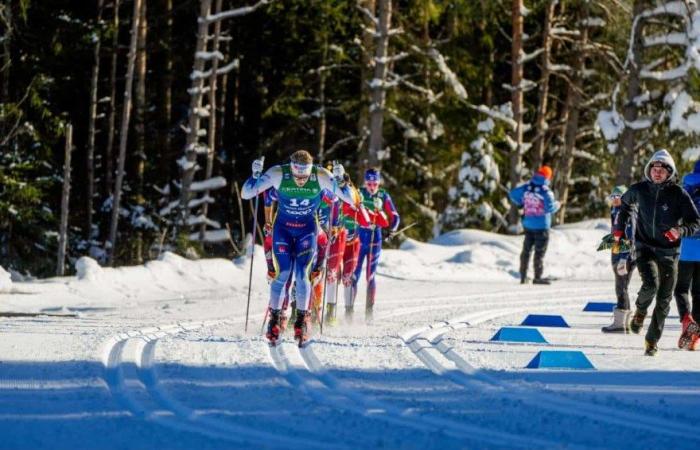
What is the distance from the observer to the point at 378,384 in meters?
8.88

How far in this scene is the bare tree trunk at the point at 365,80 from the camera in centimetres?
3019

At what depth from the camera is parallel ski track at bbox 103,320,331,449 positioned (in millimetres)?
6859

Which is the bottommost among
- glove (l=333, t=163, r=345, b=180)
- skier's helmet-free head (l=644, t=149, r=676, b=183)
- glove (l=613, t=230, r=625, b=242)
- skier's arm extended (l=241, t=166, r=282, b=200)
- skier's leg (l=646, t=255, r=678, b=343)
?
skier's leg (l=646, t=255, r=678, b=343)

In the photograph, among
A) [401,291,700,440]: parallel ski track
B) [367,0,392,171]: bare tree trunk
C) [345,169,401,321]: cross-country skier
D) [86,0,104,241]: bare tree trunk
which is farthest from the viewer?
[86,0,104,241]: bare tree trunk

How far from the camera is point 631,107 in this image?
2794 centimetres

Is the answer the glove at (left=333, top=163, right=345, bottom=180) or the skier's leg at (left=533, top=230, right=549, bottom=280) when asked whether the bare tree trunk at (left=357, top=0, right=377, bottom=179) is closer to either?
the skier's leg at (left=533, top=230, right=549, bottom=280)

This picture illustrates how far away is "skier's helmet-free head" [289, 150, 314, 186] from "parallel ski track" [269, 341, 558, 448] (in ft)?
6.67

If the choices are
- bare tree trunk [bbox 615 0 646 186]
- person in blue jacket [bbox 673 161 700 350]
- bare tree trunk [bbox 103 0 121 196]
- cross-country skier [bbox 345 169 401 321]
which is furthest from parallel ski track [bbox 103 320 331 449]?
bare tree trunk [bbox 103 0 121 196]

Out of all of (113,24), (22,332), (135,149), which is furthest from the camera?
(135,149)

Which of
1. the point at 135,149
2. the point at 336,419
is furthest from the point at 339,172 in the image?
the point at 135,149

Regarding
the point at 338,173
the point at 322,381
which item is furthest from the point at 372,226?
the point at 322,381

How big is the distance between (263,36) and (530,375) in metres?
26.8

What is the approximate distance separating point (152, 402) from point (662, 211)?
5411 millimetres

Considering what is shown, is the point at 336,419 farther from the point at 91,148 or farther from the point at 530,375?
the point at 91,148
